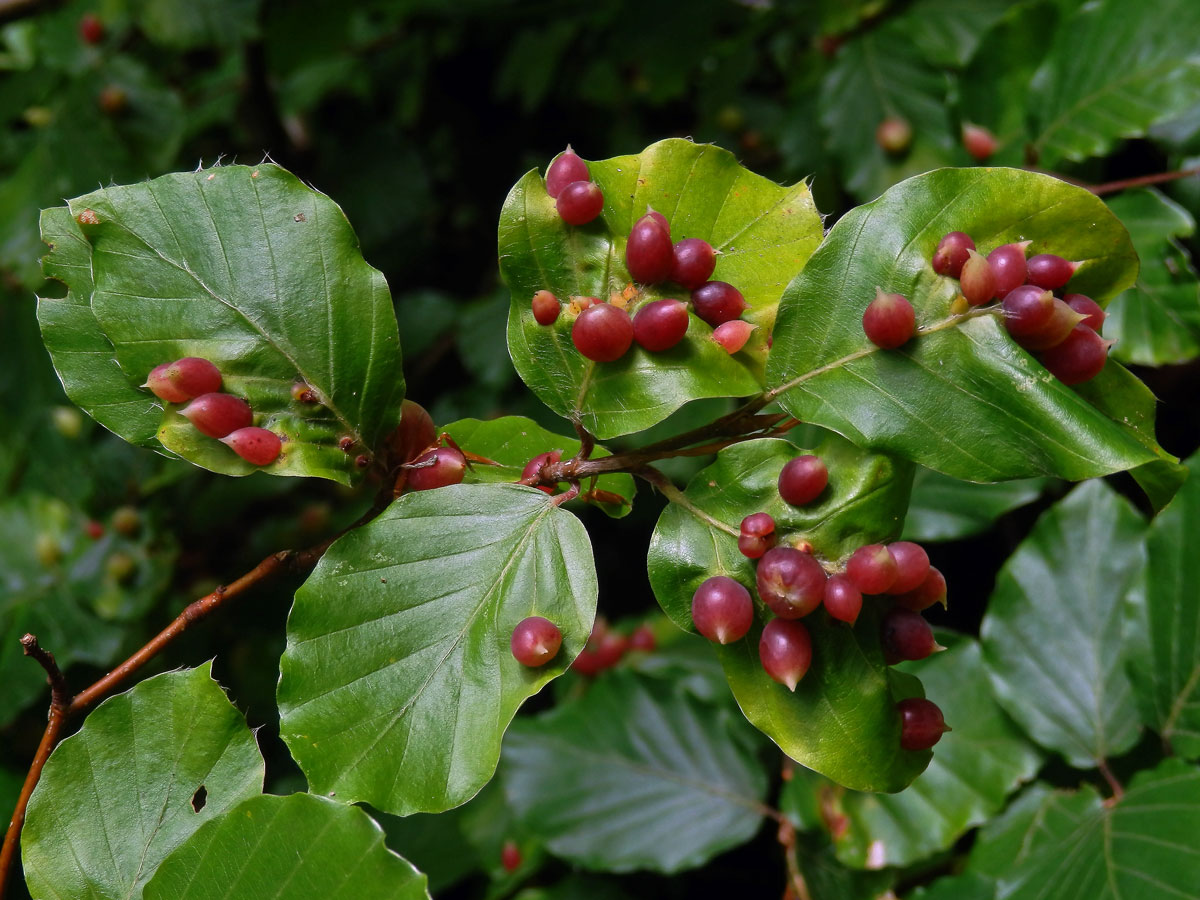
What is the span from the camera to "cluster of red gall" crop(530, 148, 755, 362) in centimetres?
59

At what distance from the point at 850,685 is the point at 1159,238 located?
2.90 ft

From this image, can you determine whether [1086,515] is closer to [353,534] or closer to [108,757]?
[353,534]

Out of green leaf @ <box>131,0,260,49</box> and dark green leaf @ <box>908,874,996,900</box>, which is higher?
green leaf @ <box>131,0,260,49</box>

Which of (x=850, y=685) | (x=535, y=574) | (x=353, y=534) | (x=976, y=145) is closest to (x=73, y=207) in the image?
(x=353, y=534)

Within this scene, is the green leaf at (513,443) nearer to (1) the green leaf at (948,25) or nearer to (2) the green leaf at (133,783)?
(2) the green leaf at (133,783)

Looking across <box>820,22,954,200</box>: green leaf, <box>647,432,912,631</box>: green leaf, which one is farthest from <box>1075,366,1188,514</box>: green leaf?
<box>820,22,954,200</box>: green leaf

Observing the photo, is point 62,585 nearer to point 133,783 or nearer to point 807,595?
point 133,783

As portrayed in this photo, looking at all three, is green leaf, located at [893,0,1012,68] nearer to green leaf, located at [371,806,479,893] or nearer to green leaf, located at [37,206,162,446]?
green leaf, located at [37,206,162,446]

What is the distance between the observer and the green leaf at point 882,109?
4.97 feet

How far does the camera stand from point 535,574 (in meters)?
0.61

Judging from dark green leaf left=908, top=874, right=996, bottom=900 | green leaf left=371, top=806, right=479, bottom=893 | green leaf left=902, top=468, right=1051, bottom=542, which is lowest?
green leaf left=371, top=806, right=479, bottom=893

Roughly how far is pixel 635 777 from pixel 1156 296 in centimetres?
98

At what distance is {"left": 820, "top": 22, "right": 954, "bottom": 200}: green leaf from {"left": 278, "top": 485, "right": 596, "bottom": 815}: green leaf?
1.12 metres

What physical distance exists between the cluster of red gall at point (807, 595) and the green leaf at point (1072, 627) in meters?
0.70
